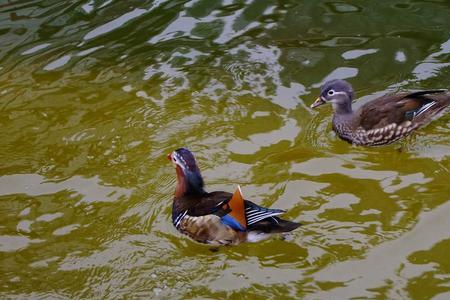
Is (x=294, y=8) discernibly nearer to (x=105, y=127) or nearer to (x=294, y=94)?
(x=294, y=94)

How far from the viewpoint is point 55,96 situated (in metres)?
9.20


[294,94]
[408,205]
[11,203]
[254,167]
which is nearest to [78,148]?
[11,203]

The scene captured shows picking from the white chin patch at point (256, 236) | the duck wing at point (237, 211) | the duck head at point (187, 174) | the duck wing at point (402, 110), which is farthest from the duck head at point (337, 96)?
the white chin patch at point (256, 236)

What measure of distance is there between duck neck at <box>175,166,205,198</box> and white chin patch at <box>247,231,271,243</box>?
30.2 inches

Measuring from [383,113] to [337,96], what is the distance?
23.7 inches

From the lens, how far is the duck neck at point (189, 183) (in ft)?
21.9

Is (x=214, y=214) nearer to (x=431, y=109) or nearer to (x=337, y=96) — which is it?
(x=337, y=96)

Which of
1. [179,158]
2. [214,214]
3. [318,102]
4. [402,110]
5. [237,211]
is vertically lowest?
[402,110]

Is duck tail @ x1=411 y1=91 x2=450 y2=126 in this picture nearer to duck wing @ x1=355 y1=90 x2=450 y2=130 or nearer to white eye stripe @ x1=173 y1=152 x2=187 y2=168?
duck wing @ x1=355 y1=90 x2=450 y2=130

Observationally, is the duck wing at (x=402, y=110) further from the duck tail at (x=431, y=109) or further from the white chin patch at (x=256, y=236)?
the white chin patch at (x=256, y=236)

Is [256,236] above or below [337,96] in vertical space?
below

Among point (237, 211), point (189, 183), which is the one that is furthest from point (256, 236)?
point (189, 183)

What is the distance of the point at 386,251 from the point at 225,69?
4.15 meters

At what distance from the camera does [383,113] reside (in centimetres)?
760
